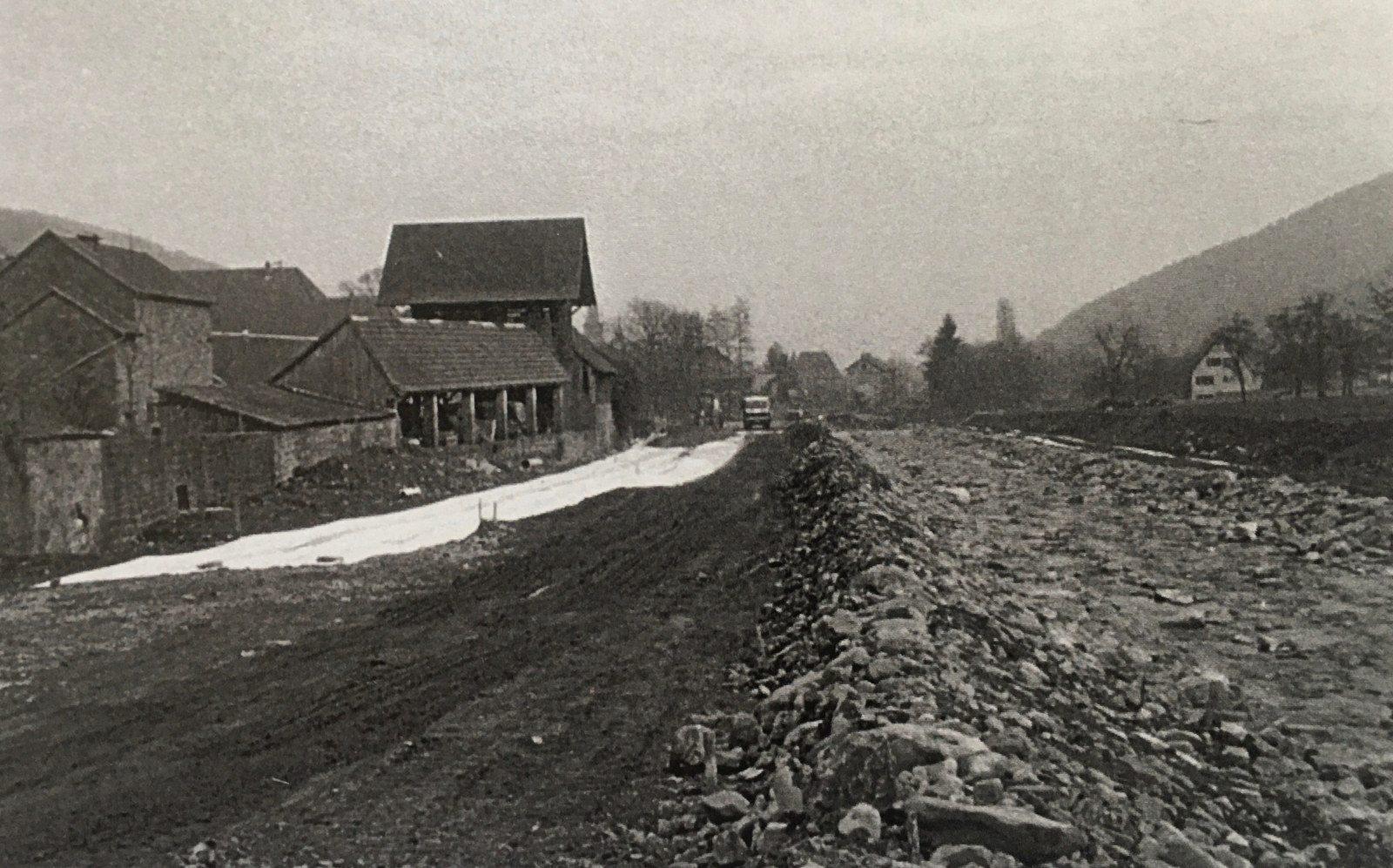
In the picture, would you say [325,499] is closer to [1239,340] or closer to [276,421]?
[276,421]

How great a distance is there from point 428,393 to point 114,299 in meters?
8.89

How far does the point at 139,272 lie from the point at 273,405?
8.59m

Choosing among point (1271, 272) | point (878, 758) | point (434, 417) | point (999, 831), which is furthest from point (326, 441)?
point (1271, 272)

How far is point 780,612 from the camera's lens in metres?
11.7

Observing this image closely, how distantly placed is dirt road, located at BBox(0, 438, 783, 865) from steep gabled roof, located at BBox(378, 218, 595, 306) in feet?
101

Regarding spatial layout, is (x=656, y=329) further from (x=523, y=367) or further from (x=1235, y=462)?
(x=1235, y=462)

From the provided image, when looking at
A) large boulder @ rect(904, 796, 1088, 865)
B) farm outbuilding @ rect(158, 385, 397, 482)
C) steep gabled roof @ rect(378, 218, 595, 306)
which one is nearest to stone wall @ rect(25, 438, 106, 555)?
farm outbuilding @ rect(158, 385, 397, 482)

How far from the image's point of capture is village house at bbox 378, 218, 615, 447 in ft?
148

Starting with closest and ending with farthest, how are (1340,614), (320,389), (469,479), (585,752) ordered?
(585,752) → (1340,614) → (469,479) → (320,389)

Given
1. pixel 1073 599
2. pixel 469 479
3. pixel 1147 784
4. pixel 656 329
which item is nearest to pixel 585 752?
pixel 1147 784

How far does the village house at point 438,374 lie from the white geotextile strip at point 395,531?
14.2 ft

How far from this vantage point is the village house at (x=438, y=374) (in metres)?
30.6

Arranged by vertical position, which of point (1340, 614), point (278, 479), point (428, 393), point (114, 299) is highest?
point (114, 299)

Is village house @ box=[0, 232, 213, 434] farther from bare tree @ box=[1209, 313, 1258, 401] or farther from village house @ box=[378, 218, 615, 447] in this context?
bare tree @ box=[1209, 313, 1258, 401]
